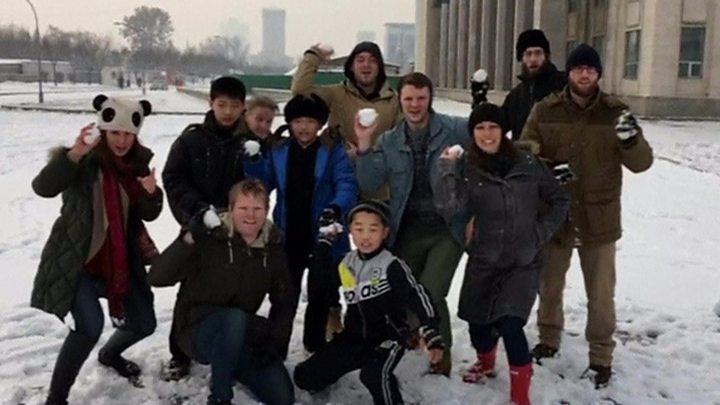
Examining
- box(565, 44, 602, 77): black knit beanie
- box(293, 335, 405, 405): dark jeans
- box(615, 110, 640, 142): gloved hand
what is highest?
box(565, 44, 602, 77): black knit beanie

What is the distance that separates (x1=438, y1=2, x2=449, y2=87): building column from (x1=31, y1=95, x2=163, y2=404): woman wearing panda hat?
2302 inches

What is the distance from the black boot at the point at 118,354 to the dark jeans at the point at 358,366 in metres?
1.05

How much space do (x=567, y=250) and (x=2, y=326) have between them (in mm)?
4180

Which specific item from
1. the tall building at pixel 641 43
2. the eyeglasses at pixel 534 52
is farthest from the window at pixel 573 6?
the eyeglasses at pixel 534 52

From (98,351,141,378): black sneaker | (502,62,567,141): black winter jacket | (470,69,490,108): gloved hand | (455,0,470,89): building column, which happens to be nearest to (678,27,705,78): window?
(455,0,470,89): building column

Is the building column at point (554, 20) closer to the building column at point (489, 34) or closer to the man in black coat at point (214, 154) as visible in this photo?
the building column at point (489, 34)

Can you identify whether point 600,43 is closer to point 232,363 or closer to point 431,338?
point 431,338

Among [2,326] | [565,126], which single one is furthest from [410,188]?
[2,326]

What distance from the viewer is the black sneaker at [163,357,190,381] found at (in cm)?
477

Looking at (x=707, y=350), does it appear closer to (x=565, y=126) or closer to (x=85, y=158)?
(x=565, y=126)

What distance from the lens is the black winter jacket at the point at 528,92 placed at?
5.20m

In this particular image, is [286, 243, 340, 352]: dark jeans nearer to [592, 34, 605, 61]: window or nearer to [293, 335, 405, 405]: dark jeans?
[293, 335, 405, 405]: dark jeans

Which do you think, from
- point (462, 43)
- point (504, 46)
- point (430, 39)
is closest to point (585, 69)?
point (504, 46)

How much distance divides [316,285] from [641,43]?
101 ft
